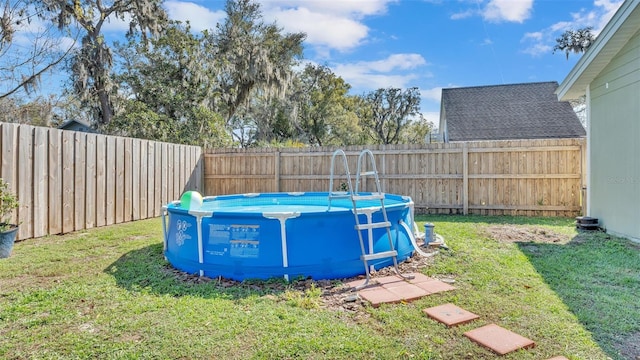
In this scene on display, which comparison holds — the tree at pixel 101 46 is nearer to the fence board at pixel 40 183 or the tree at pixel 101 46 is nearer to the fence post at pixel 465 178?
the fence board at pixel 40 183

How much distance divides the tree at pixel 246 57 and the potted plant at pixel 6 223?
10.5 m

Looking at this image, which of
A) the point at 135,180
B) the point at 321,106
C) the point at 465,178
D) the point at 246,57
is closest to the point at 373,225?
the point at 465,178

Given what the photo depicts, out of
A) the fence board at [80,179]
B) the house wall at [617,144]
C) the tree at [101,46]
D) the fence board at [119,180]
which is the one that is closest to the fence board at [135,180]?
the fence board at [119,180]

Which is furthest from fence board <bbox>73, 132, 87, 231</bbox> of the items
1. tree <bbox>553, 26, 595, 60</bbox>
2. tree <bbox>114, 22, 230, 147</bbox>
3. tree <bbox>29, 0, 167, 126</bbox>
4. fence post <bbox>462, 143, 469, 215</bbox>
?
tree <bbox>553, 26, 595, 60</bbox>

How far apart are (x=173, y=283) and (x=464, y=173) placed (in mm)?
6997

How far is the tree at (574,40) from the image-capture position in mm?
19984

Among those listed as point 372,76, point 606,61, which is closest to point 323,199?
point 606,61

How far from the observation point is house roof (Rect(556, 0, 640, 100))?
5176 mm

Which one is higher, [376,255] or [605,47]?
[605,47]

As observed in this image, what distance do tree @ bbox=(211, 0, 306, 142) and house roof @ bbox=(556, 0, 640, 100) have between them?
10998 millimetres

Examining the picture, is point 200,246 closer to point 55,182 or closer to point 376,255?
point 376,255

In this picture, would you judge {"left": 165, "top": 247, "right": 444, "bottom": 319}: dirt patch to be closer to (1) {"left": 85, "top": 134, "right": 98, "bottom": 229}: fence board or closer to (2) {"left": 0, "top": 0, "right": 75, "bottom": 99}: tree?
(1) {"left": 85, "top": 134, "right": 98, "bottom": 229}: fence board

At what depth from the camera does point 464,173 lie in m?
8.47

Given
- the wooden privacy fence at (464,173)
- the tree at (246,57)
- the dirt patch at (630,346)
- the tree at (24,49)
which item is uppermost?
the tree at (246,57)
